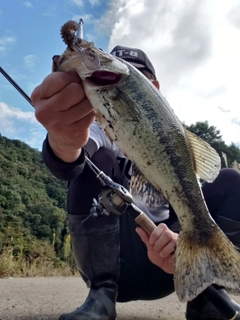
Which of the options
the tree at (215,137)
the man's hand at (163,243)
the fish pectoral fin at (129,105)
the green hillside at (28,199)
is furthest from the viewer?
the green hillside at (28,199)

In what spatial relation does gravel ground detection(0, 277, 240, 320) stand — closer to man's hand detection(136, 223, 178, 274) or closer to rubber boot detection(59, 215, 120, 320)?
rubber boot detection(59, 215, 120, 320)

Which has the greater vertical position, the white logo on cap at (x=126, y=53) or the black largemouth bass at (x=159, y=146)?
the white logo on cap at (x=126, y=53)

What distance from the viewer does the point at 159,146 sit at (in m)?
1.45

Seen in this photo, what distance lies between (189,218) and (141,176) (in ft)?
0.86

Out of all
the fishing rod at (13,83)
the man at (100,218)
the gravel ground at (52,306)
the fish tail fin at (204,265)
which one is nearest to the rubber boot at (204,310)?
the man at (100,218)

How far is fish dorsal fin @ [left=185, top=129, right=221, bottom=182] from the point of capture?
1627mm

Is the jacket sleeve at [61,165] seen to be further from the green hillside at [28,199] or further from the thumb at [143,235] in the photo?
the green hillside at [28,199]

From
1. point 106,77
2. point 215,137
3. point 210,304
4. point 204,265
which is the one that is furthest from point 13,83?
point 215,137

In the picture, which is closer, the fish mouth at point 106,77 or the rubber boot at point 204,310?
the fish mouth at point 106,77

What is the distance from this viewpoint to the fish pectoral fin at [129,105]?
1.40m

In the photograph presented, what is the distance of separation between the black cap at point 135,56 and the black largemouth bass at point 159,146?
158 centimetres

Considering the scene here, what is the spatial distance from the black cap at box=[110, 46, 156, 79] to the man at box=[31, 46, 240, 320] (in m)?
0.95

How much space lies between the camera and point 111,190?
183cm

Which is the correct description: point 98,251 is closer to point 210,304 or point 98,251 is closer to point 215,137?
point 210,304
